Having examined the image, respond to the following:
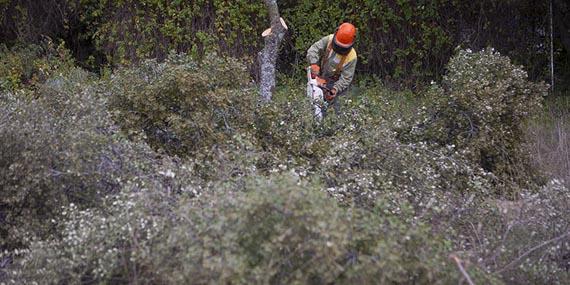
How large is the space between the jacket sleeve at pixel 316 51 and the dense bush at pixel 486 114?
1611 millimetres

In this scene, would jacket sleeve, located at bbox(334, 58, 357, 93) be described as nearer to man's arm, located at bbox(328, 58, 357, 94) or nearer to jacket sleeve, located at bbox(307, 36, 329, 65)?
man's arm, located at bbox(328, 58, 357, 94)

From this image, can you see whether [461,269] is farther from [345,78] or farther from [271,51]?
[271,51]

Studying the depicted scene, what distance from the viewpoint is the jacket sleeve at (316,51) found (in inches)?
349

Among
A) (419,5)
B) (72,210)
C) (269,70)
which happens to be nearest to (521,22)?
(419,5)

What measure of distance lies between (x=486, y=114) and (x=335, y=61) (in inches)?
84.1

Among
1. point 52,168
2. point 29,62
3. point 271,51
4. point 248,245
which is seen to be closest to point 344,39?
point 271,51

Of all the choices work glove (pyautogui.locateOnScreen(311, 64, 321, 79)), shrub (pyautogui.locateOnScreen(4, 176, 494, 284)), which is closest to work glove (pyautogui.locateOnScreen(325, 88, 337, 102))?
work glove (pyautogui.locateOnScreen(311, 64, 321, 79))

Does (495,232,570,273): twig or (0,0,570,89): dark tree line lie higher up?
(495,232,570,273): twig

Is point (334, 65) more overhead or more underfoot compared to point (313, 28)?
more overhead

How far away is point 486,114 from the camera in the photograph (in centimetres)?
732

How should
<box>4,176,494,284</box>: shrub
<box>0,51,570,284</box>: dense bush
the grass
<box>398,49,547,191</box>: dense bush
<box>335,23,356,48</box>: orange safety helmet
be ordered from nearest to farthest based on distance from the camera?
<box>4,176,494,284</box>: shrub, <box>0,51,570,284</box>: dense bush, <box>398,49,547,191</box>: dense bush, the grass, <box>335,23,356,48</box>: orange safety helmet

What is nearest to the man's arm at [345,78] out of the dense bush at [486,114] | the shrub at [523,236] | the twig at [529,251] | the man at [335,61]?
the man at [335,61]

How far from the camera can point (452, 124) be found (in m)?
7.59

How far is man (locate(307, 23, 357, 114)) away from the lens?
8.59 m
